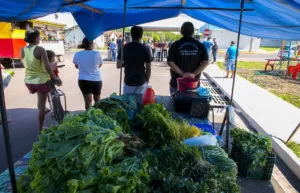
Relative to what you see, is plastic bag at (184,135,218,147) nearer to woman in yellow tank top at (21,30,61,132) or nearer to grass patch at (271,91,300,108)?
woman in yellow tank top at (21,30,61,132)

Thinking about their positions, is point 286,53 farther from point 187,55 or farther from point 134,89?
point 134,89

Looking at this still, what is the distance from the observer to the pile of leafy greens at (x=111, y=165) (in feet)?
4.05

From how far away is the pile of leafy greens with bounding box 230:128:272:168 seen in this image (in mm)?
3318

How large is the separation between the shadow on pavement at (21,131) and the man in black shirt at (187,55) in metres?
2.89

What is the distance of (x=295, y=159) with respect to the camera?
377cm

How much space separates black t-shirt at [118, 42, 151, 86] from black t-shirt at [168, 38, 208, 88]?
44 centimetres

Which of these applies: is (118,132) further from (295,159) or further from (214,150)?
(295,159)

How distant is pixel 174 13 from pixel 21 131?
4.08 meters

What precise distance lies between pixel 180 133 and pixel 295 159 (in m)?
2.90

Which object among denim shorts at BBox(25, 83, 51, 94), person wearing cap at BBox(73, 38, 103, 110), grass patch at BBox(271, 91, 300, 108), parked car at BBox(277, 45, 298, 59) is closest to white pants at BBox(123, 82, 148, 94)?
person wearing cap at BBox(73, 38, 103, 110)

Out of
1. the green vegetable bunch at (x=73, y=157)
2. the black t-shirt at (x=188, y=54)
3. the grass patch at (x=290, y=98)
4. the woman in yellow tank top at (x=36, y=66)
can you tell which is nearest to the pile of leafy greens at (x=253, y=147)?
the black t-shirt at (x=188, y=54)

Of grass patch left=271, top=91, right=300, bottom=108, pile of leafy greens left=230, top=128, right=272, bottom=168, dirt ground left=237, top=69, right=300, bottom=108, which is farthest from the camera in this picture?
dirt ground left=237, top=69, right=300, bottom=108

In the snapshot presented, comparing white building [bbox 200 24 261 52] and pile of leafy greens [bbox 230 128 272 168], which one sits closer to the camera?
pile of leafy greens [bbox 230 128 272 168]

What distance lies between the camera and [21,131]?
188 inches
